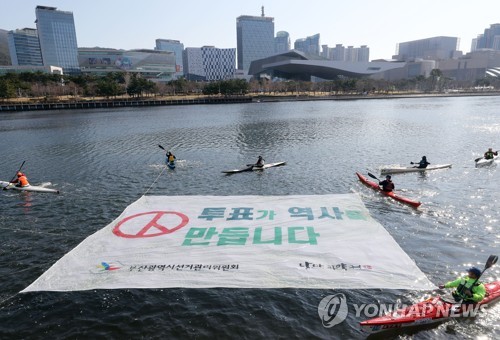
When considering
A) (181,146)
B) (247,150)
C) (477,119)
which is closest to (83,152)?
(181,146)

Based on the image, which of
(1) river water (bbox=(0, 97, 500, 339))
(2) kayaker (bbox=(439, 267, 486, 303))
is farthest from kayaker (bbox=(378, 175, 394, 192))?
(2) kayaker (bbox=(439, 267, 486, 303))

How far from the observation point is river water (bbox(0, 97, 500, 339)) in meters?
12.4

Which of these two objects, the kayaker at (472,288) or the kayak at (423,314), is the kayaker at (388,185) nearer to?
the kayak at (423,314)

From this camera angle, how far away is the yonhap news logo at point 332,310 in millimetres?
12398

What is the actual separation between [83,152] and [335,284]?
1650 inches

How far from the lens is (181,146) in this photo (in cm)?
4962

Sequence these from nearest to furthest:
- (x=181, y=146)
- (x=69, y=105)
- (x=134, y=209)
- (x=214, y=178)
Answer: (x=134, y=209) → (x=214, y=178) → (x=181, y=146) → (x=69, y=105)

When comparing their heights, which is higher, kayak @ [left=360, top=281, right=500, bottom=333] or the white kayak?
the white kayak

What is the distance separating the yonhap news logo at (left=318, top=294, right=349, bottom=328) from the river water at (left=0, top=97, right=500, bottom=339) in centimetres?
24

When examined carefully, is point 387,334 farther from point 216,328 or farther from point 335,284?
point 216,328

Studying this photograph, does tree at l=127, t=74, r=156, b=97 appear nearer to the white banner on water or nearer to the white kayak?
the white kayak

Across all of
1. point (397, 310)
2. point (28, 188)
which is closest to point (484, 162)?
point (397, 310)

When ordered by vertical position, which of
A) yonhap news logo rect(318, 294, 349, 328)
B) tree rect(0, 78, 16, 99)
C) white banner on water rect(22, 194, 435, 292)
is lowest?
yonhap news logo rect(318, 294, 349, 328)

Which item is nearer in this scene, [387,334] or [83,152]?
[387,334]
